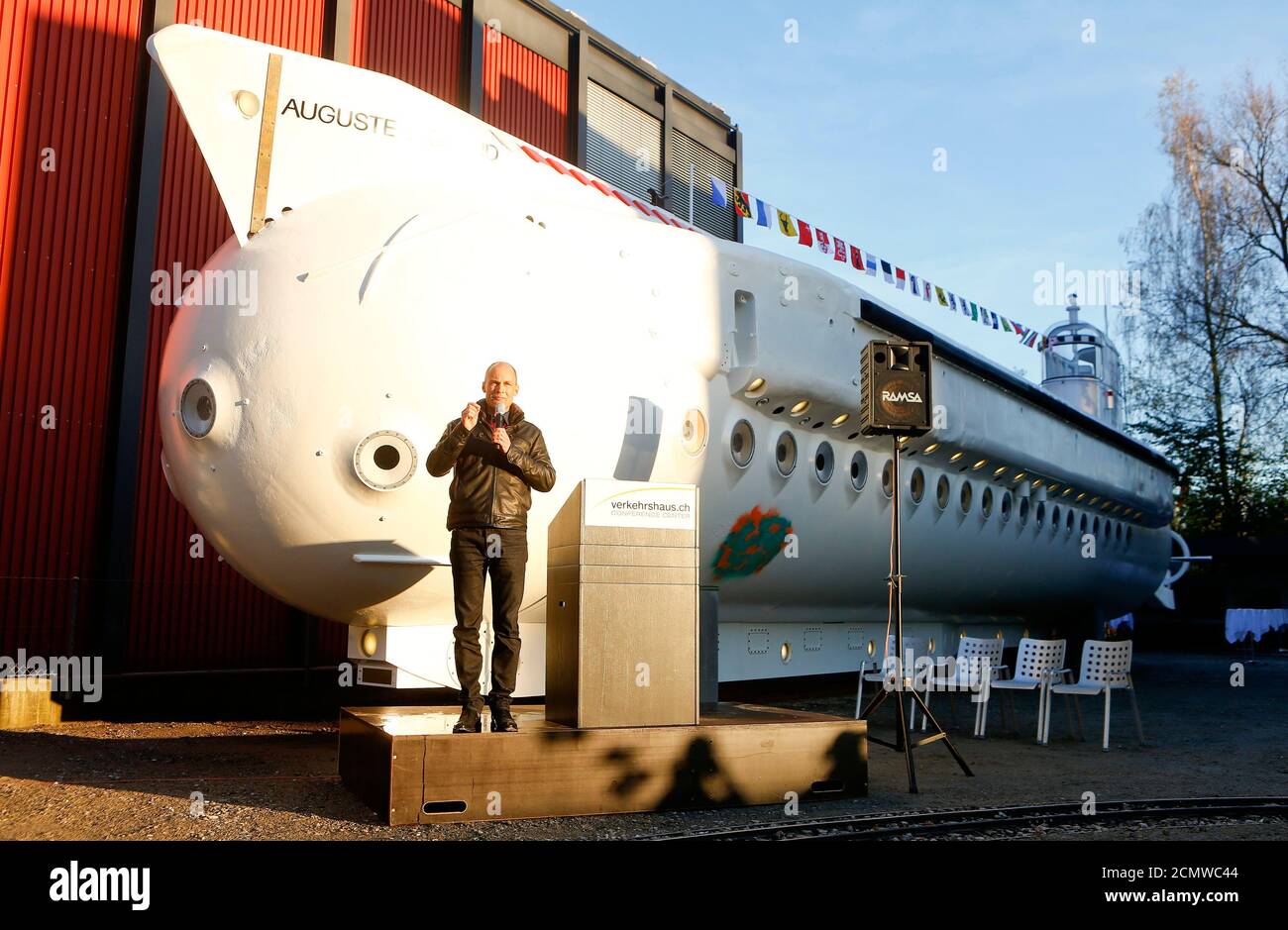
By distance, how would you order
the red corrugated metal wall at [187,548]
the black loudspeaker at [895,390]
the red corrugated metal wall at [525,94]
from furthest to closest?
the red corrugated metal wall at [525,94]
the red corrugated metal wall at [187,548]
the black loudspeaker at [895,390]

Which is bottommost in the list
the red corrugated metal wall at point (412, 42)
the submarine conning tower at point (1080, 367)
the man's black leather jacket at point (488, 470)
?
the man's black leather jacket at point (488, 470)

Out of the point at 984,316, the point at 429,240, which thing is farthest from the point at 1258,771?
the point at 984,316

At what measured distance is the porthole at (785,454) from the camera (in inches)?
377

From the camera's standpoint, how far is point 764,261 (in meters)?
9.27

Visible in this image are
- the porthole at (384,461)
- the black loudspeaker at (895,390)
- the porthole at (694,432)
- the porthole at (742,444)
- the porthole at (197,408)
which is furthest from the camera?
the porthole at (742,444)

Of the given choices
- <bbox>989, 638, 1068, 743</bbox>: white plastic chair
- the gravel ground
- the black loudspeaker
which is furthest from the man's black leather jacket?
<bbox>989, 638, 1068, 743</bbox>: white plastic chair

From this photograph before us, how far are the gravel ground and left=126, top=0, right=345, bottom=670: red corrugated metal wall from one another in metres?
2.00

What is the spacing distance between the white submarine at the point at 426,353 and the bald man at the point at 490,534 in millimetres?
1367

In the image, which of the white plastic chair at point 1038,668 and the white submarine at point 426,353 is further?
the white plastic chair at point 1038,668

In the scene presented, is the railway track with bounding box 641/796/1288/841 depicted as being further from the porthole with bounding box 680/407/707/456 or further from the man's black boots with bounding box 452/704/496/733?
the porthole with bounding box 680/407/707/456

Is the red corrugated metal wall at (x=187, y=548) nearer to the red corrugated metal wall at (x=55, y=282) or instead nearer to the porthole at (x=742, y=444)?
Result: the red corrugated metal wall at (x=55, y=282)

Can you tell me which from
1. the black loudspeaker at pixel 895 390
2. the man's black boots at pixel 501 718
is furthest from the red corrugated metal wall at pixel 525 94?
the man's black boots at pixel 501 718
